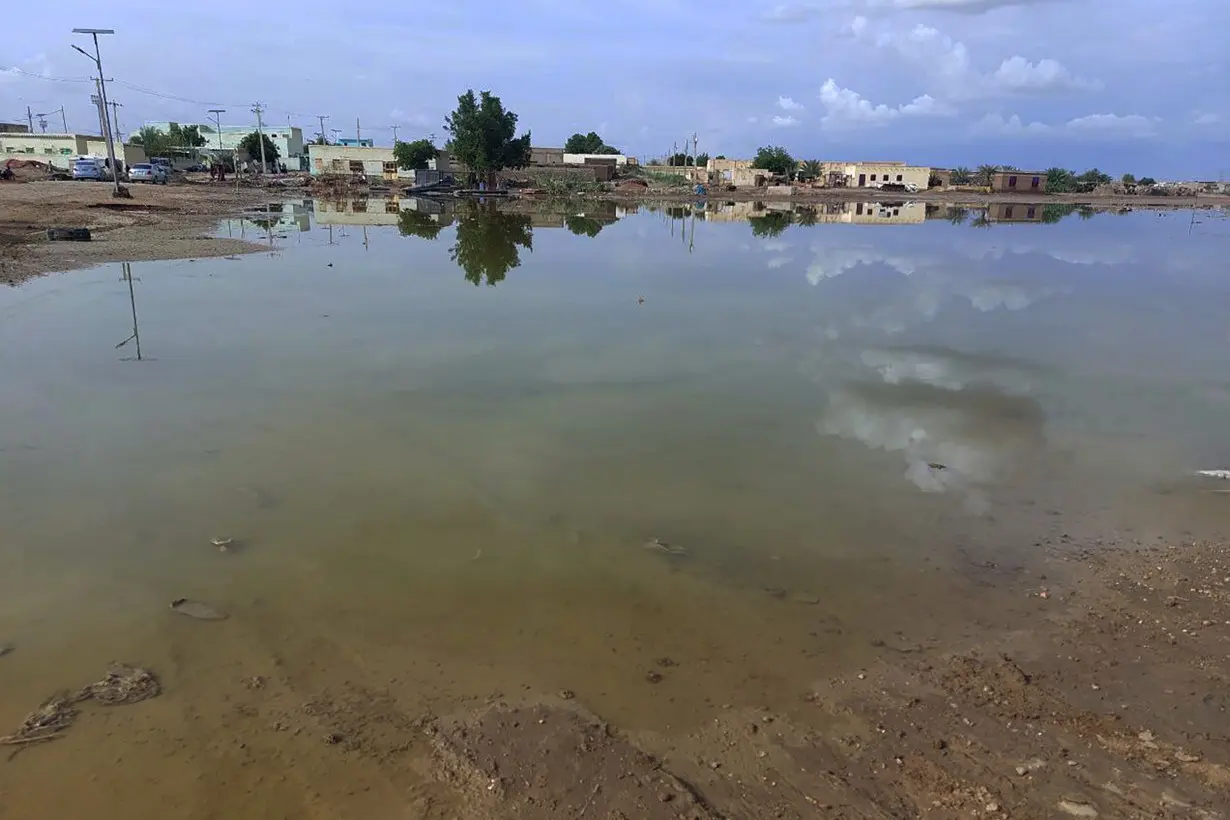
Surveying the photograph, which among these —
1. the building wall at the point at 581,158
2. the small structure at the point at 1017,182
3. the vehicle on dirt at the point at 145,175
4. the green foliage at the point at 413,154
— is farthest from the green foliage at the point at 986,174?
the vehicle on dirt at the point at 145,175

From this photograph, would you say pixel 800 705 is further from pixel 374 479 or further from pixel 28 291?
pixel 28 291

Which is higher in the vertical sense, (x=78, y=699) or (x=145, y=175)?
(x=145, y=175)

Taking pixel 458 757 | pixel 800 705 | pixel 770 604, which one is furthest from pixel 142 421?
pixel 800 705

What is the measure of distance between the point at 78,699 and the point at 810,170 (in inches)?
3988

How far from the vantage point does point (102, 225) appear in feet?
82.0

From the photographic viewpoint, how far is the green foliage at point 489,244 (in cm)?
2047

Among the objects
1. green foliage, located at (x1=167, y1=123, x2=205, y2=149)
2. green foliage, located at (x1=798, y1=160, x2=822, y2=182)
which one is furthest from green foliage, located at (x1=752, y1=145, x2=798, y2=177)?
green foliage, located at (x1=167, y1=123, x2=205, y2=149)

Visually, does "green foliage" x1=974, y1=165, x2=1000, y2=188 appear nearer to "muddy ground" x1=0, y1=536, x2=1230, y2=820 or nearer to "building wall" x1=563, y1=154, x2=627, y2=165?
"building wall" x1=563, y1=154, x2=627, y2=165

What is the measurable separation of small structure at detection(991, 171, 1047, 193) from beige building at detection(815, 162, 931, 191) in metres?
7.98

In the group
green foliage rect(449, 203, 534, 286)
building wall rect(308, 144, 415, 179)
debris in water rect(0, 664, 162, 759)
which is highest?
building wall rect(308, 144, 415, 179)

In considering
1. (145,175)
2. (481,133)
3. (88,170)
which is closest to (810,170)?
(481,133)

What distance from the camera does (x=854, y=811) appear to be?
138 inches

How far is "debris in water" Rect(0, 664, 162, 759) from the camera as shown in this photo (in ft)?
12.7

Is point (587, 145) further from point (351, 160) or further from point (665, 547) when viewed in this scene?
point (665, 547)
